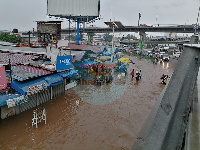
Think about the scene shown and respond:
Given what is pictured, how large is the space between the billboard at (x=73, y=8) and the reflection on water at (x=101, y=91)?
25.4m

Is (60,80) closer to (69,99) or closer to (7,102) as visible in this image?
(69,99)

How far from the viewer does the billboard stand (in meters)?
42.9

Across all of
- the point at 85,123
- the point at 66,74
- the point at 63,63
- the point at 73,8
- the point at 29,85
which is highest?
the point at 73,8

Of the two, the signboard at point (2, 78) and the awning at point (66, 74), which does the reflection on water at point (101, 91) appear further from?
the signboard at point (2, 78)

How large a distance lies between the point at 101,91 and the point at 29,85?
8.21m

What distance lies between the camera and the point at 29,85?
41.9 feet

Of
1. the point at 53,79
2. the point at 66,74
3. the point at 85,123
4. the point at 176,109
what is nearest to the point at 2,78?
the point at 53,79

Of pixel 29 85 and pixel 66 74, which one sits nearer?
pixel 29 85

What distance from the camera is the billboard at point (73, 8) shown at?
1688 inches

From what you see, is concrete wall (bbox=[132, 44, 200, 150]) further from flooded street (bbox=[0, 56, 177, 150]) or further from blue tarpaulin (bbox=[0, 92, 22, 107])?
blue tarpaulin (bbox=[0, 92, 22, 107])

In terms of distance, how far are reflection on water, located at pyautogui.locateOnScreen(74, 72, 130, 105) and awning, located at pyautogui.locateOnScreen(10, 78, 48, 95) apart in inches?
174

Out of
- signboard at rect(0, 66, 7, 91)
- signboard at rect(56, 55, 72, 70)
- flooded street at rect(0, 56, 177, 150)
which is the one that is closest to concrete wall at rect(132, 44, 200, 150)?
flooded street at rect(0, 56, 177, 150)

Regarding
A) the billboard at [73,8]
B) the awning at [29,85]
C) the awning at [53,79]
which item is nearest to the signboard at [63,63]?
the awning at [53,79]

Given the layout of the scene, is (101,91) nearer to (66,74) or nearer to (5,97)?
(66,74)
